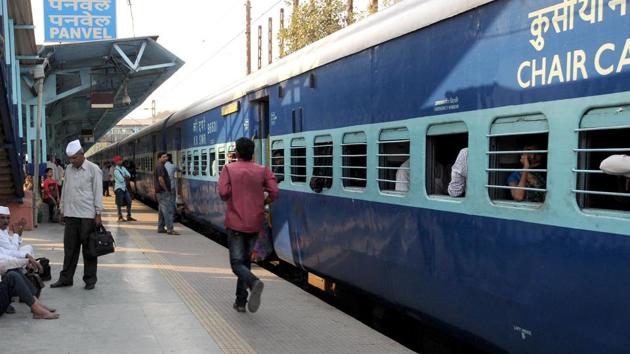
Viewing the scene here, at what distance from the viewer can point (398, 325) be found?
6223mm

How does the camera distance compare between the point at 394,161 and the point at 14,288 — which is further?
the point at 14,288

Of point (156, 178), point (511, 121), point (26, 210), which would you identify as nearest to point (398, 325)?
point (511, 121)

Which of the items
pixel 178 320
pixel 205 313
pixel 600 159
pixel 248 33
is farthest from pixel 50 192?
pixel 248 33

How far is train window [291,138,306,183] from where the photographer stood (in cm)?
684

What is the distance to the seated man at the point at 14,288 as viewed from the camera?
5219mm

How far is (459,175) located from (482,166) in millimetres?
289

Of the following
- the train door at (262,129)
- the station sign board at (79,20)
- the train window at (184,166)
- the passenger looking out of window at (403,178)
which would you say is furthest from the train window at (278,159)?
the station sign board at (79,20)

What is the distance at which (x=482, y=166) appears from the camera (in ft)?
12.4

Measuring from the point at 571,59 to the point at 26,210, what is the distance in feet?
39.1

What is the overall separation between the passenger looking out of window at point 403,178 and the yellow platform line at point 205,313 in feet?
5.43

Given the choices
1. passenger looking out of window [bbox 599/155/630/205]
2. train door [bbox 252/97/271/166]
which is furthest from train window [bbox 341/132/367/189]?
train door [bbox 252/97/271/166]

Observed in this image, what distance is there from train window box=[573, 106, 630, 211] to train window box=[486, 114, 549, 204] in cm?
22

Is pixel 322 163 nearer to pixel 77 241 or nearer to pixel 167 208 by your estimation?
pixel 77 241

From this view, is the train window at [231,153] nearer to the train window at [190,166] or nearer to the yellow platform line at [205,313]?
the yellow platform line at [205,313]
